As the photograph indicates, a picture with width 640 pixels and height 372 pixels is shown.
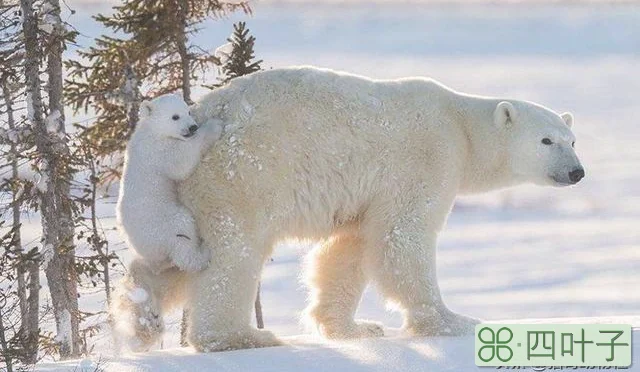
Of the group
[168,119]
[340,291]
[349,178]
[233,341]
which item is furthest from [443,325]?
[168,119]

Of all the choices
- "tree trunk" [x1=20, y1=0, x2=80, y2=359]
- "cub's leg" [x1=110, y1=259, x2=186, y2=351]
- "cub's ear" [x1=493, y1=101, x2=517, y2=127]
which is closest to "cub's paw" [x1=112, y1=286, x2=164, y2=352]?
"cub's leg" [x1=110, y1=259, x2=186, y2=351]

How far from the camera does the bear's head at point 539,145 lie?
10.7m

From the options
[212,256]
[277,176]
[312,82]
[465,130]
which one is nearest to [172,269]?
[212,256]

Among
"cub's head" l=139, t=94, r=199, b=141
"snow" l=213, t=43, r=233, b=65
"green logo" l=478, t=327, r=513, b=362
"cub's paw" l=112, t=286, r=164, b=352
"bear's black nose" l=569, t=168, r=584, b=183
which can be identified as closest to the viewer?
"green logo" l=478, t=327, r=513, b=362

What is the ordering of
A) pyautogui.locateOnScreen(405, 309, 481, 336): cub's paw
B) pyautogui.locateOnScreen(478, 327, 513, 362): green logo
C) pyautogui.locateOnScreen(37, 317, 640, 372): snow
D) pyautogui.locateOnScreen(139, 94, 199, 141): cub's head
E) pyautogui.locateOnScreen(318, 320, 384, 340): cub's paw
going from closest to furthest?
pyautogui.locateOnScreen(37, 317, 640, 372): snow → pyautogui.locateOnScreen(478, 327, 513, 362): green logo → pyautogui.locateOnScreen(139, 94, 199, 141): cub's head → pyautogui.locateOnScreen(405, 309, 481, 336): cub's paw → pyautogui.locateOnScreen(318, 320, 384, 340): cub's paw

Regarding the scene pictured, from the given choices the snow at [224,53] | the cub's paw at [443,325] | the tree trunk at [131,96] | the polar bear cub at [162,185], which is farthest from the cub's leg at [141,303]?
the snow at [224,53]

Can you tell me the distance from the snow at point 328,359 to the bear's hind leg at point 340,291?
134 centimetres

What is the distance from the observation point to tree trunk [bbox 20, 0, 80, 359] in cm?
1389

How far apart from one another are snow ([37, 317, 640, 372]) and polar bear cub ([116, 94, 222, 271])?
2.54 feet

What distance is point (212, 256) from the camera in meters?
9.75

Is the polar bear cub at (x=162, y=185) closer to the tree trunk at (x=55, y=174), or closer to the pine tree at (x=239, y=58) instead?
the tree trunk at (x=55, y=174)

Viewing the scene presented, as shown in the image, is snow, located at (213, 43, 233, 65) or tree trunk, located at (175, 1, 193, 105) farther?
snow, located at (213, 43, 233, 65)

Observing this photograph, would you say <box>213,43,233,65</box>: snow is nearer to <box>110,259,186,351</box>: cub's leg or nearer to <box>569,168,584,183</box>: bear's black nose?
<box>110,259,186,351</box>: cub's leg

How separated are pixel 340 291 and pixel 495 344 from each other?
2.50 m
